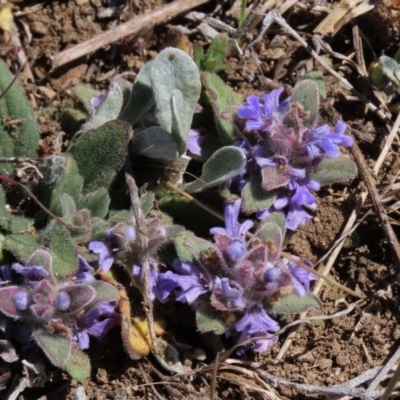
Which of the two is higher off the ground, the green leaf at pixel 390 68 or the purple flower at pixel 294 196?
the green leaf at pixel 390 68

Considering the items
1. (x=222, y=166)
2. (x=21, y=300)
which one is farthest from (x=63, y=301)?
(x=222, y=166)

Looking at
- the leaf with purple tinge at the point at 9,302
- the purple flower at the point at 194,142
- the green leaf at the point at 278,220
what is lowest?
the leaf with purple tinge at the point at 9,302

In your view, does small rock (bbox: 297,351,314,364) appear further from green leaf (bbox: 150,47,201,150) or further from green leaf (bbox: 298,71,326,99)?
green leaf (bbox: 298,71,326,99)

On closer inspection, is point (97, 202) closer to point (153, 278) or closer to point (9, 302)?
point (153, 278)

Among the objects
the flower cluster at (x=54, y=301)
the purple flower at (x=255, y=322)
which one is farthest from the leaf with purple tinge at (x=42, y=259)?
the purple flower at (x=255, y=322)

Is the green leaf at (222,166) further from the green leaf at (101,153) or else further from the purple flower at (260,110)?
the green leaf at (101,153)

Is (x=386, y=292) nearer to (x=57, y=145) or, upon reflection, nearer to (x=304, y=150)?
(x=304, y=150)

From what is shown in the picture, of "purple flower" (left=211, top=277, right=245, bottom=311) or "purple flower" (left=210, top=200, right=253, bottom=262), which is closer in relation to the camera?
"purple flower" (left=211, top=277, right=245, bottom=311)

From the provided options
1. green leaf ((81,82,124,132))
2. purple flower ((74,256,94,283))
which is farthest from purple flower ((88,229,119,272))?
green leaf ((81,82,124,132))
